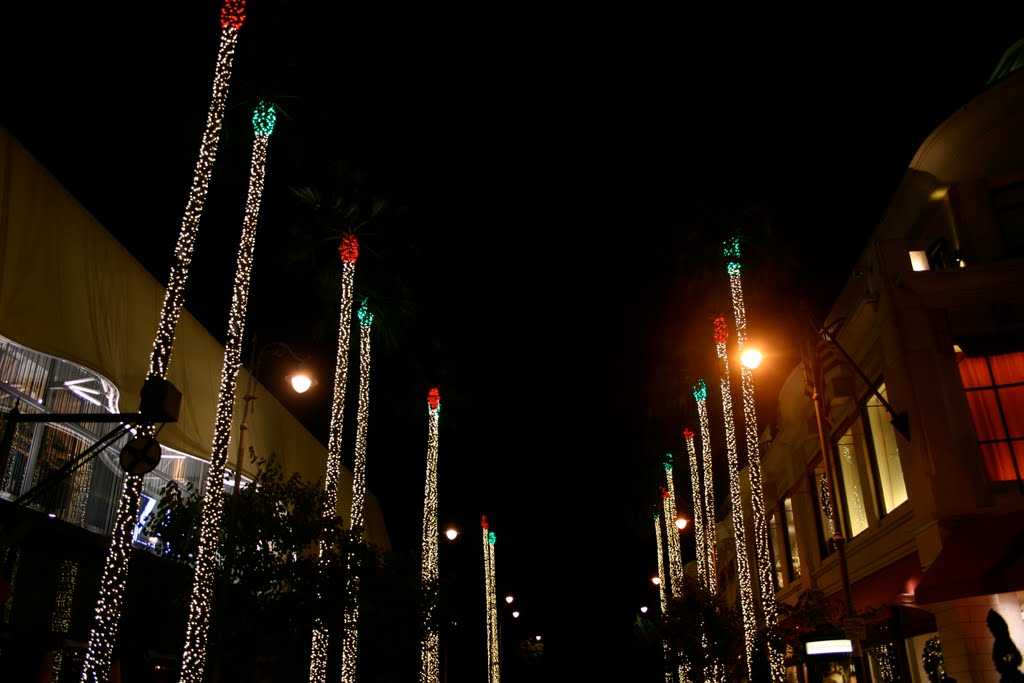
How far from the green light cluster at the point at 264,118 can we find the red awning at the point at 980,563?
1528 cm

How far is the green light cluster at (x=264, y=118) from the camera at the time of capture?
17609mm

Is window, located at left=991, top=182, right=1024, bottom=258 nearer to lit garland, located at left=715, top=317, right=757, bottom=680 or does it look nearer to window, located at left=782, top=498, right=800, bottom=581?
lit garland, located at left=715, top=317, right=757, bottom=680

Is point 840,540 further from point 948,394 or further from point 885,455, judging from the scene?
point 885,455

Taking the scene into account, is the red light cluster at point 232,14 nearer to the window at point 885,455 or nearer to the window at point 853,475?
the window at point 885,455

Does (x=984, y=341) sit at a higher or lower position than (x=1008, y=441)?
higher

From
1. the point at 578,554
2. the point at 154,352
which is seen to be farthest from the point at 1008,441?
the point at 578,554

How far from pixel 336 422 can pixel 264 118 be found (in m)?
7.67

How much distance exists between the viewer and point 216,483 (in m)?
14.0

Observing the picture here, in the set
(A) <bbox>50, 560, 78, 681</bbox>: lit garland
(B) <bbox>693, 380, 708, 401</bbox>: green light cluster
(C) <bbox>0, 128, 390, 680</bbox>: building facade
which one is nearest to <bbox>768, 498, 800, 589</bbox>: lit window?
(B) <bbox>693, 380, 708, 401</bbox>: green light cluster

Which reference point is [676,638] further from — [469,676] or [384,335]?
[469,676]

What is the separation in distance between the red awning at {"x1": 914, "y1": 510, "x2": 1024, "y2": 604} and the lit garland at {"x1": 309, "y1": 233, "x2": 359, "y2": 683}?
1073 cm

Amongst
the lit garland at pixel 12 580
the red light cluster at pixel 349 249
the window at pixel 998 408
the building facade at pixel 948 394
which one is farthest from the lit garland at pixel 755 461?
the lit garland at pixel 12 580

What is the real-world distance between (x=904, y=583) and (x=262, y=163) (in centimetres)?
1581

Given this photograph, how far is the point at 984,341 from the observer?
16000mm
